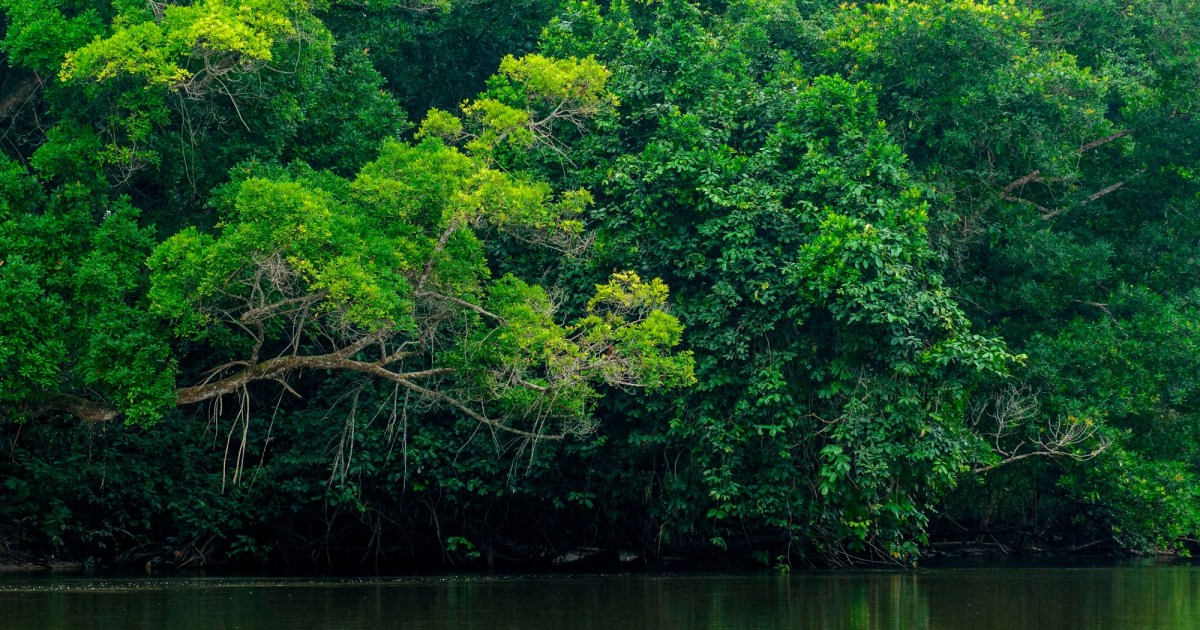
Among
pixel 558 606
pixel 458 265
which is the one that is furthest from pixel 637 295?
pixel 558 606

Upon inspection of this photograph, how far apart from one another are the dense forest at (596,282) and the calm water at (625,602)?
194cm

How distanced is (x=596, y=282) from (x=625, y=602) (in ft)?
21.1

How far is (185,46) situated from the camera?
17.1m

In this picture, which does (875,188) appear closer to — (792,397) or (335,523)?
(792,397)

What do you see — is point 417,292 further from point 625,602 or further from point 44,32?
point 44,32

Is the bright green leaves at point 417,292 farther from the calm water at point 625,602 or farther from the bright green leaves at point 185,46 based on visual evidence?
the calm water at point 625,602

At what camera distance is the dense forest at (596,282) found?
56.6 ft

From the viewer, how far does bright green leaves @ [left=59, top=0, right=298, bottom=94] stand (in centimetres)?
1683

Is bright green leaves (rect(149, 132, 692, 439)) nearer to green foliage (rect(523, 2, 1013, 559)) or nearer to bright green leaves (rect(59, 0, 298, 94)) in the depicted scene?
green foliage (rect(523, 2, 1013, 559))

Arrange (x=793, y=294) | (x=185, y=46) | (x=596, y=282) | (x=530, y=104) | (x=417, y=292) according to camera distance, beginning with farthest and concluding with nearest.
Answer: (x=530, y=104), (x=596, y=282), (x=793, y=294), (x=417, y=292), (x=185, y=46)

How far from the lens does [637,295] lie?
1772 cm

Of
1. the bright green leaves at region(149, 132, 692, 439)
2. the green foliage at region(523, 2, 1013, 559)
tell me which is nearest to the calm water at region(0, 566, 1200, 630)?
the green foliage at region(523, 2, 1013, 559)

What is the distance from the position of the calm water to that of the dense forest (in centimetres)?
194

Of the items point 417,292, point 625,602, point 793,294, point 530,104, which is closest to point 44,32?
point 417,292
